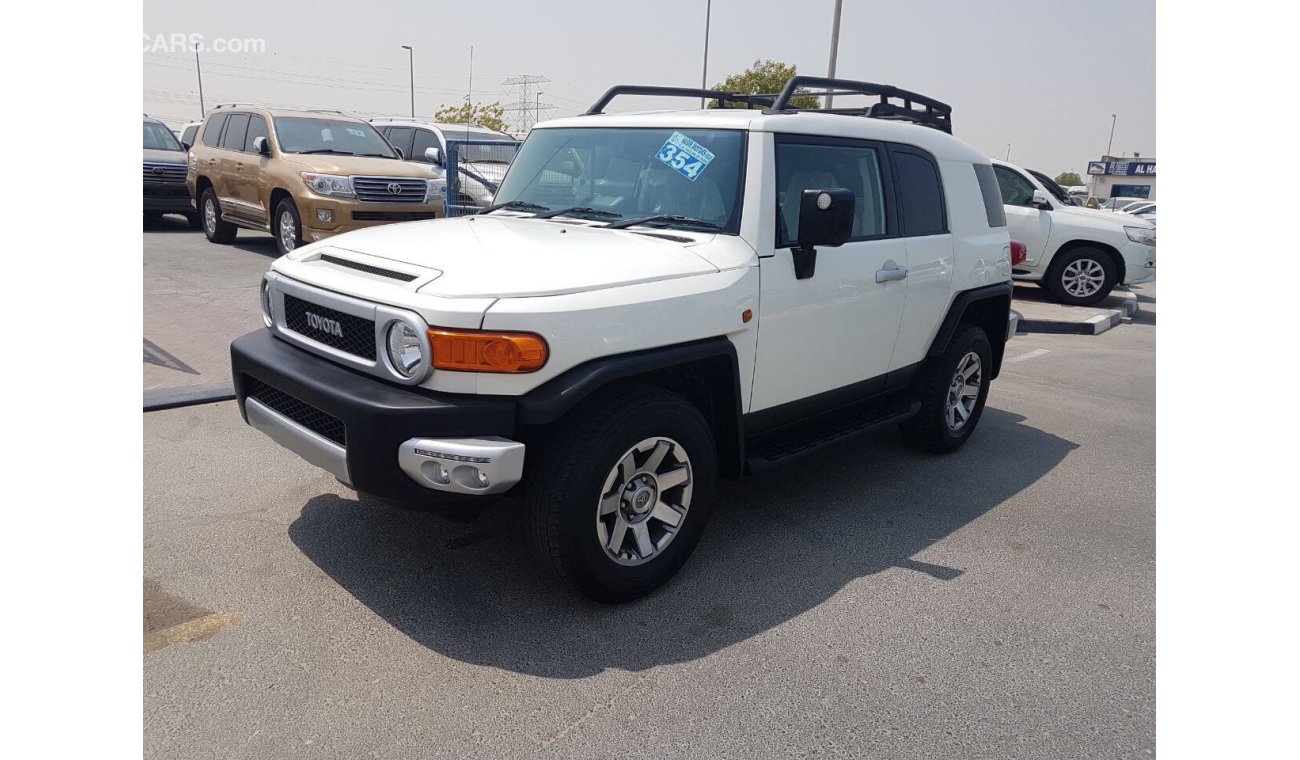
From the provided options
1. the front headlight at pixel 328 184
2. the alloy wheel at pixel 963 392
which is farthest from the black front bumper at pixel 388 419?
the front headlight at pixel 328 184

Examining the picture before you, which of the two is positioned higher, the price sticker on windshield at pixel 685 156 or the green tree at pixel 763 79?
the green tree at pixel 763 79

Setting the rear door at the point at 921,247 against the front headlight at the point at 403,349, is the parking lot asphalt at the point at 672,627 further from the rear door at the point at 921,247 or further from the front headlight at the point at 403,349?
the front headlight at the point at 403,349

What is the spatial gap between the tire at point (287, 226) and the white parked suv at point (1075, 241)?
8.89m

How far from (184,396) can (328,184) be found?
5.15 meters

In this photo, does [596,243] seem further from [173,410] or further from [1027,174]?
[1027,174]

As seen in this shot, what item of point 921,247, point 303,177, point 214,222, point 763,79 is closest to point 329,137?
point 303,177

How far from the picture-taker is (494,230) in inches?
157

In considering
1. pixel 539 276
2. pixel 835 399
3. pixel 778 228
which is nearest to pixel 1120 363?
pixel 835 399

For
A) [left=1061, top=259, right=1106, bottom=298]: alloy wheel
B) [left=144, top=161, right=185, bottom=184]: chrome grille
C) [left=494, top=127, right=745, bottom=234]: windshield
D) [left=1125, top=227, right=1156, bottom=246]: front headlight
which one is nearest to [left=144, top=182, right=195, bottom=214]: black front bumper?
[left=144, top=161, right=185, bottom=184]: chrome grille

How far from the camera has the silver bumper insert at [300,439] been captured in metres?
3.13

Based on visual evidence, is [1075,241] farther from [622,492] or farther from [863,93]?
[622,492]

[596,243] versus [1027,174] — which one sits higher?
[1027,174]

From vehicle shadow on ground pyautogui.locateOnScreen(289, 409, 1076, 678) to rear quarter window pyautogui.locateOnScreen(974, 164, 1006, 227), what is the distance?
1.57 meters

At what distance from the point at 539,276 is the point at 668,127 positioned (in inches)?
56.2
